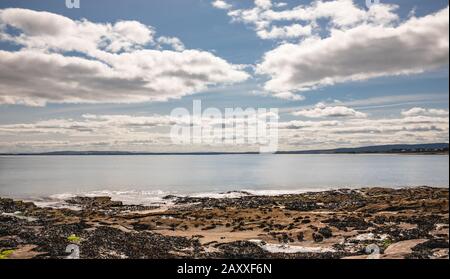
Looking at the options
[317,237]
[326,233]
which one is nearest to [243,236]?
[317,237]

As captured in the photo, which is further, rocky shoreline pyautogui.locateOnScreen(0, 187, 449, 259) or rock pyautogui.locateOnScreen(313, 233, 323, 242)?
rock pyautogui.locateOnScreen(313, 233, 323, 242)

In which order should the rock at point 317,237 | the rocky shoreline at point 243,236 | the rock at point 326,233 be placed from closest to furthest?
the rocky shoreline at point 243,236 < the rock at point 317,237 < the rock at point 326,233

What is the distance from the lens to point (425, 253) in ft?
61.4

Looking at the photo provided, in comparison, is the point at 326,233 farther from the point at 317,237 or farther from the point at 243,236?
the point at 243,236

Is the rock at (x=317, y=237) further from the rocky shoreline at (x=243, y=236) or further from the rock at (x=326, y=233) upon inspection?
the rock at (x=326, y=233)

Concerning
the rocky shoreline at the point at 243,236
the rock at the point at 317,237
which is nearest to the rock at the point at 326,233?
the rocky shoreline at the point at 243,236

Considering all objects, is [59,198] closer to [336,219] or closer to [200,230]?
[200,230]

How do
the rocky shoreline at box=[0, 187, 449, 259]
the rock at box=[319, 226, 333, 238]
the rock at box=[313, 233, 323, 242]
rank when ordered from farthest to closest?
the rock at box=[319, 226, 333, 238] → the rock at box=[313, 233, 323, 242] → the rocky shoreline at box=[0, 187, 449, 259]

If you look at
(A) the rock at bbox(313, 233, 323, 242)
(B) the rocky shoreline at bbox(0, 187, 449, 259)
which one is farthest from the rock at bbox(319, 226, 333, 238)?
(A) the rock at bbox(313, 233, 323, 242)

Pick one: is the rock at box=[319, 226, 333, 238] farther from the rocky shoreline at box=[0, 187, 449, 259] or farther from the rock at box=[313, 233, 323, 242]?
the rock at box=[313, 233, 323, 242]

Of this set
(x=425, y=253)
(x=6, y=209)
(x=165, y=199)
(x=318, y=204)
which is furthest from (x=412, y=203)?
(x=6, y=209)

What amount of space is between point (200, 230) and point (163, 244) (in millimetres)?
9537

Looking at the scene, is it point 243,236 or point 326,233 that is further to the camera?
point 243,236

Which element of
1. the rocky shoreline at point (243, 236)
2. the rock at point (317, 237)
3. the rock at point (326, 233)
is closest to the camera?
the rocky shoreline at point (243, 236)
